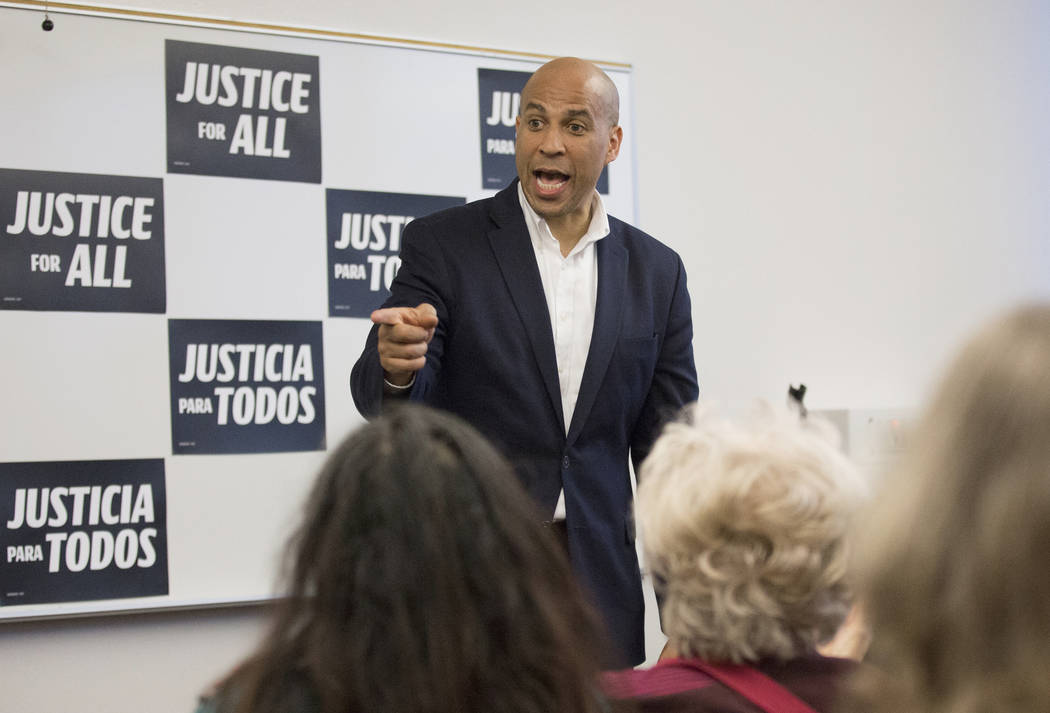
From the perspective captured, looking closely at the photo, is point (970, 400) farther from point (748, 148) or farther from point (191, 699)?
point (748, 148)

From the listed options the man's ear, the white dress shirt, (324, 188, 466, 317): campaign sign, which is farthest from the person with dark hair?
(324, 188, 466, 317): campaign sign

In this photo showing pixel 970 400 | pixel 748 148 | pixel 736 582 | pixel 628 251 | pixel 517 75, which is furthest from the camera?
pixel 748 148

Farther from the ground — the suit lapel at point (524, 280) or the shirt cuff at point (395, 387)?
the suit lapel at point (524, 280)

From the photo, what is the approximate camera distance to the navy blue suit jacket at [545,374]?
2.06m

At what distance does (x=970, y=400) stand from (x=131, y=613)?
2.51m

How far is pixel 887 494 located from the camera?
68 cm

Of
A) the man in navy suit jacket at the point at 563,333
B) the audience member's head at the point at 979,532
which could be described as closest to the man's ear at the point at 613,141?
the man in navy suit jacket at the point at 563,333

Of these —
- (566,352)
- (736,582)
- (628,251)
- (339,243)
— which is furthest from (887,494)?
(339,243)

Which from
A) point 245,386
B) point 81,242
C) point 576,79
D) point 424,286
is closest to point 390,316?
point 424,286

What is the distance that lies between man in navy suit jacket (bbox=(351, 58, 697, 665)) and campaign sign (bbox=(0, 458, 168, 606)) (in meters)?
1.01

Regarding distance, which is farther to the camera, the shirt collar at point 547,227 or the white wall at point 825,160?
the white wall at point 825,160

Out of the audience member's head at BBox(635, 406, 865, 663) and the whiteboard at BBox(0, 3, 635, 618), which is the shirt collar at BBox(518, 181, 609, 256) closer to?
the whiteboard at BBox(0, 3, 635, 618)

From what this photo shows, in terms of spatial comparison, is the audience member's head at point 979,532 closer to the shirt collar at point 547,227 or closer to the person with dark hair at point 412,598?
the person with dark hair at point 412,598

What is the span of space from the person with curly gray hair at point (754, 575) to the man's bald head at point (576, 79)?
51.8 inches
